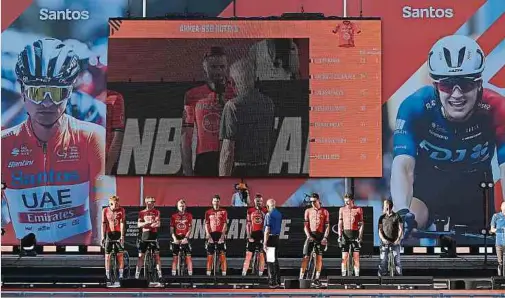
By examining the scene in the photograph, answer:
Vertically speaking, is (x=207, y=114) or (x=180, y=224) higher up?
(x=207, y=114)

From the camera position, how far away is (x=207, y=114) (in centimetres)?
1495

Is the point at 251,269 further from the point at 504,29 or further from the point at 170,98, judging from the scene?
the point at 504,29

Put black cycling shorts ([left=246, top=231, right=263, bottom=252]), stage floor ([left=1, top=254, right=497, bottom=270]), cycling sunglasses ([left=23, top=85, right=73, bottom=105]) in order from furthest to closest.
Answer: cycling sunglasses ([left=23, top=85, right=73, bottom=105]) → stage floor ([left=1, top=254, right=497, bottom=270]) → black cycling shorts ([left=246, top=231, right=263, bottom=252])

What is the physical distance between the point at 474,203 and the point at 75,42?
7951mm

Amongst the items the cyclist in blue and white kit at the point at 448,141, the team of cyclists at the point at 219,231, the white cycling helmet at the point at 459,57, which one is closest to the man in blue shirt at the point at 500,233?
the cyclist in blue and white kit at the point at 448,141

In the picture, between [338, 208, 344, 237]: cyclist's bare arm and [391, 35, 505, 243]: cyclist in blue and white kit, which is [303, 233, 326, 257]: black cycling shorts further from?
[391, 35, 505, 243]: cyclist in blue and white kit

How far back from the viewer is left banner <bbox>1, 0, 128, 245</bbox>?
49.8ft

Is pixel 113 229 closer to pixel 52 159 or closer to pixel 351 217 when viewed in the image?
pixel 52 159

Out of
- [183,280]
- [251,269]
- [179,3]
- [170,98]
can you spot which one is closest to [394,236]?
[251,269]

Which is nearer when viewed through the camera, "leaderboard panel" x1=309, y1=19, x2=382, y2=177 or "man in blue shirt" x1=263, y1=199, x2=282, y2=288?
"man in blue shirt" x1=263, y1=199, x2=282, y2=288

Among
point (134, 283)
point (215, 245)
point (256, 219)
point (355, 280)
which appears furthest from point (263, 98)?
point (134, 283)

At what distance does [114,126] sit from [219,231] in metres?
3.25

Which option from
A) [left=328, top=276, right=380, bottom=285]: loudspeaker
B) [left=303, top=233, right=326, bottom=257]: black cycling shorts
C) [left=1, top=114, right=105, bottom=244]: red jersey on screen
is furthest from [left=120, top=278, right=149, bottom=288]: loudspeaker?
[left=1, top=114, right=105, bottom=244]: red jersey on screen

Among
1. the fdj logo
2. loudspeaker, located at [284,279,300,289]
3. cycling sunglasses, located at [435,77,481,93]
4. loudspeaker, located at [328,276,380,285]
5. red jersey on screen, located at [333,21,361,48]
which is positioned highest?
red jersey on screen, located at [333,21,361,48]
